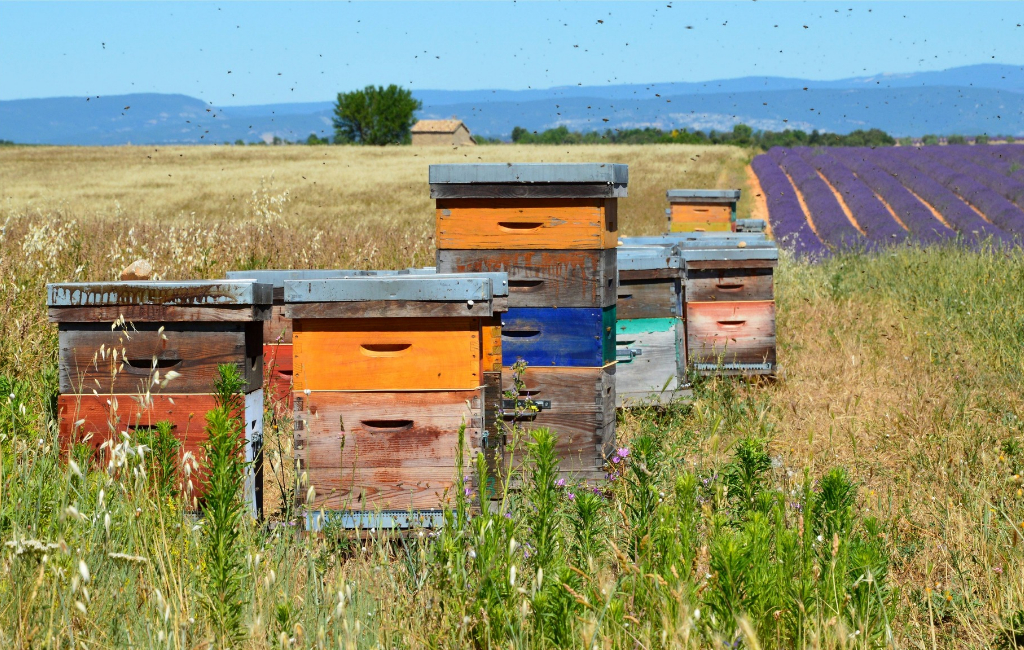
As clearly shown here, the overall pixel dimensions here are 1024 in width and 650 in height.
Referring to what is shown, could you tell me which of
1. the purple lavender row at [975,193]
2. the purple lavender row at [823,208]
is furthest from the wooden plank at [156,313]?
the purple lavender row at [975,193]

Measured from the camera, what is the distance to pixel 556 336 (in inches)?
198

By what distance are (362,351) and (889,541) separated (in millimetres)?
2294

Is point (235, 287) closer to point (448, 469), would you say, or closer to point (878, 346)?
point (448, 469)

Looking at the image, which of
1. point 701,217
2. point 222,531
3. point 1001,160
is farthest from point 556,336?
point 1001,160

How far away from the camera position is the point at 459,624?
7.72 ft

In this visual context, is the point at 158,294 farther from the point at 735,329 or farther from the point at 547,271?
the point at 735,329

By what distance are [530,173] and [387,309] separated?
1.55 metres

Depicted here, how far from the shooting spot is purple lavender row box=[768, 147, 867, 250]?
18359 mm

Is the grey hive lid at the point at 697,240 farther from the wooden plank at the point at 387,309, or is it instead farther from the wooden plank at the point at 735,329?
the wooden plank at the point at 387,309

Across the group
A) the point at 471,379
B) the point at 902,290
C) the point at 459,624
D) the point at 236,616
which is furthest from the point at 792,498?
the point at 902,290

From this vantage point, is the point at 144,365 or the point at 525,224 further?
the point at 525,224

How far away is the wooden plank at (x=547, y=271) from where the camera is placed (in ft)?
16.2

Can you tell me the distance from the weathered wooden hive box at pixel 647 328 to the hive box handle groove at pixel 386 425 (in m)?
2.99

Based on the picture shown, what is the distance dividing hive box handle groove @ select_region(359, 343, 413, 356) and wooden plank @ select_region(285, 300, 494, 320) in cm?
13
